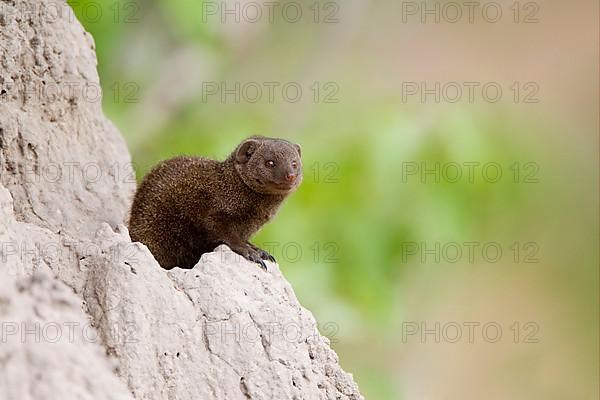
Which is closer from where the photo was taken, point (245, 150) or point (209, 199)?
point (209, 199)

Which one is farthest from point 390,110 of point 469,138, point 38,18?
point 38,18

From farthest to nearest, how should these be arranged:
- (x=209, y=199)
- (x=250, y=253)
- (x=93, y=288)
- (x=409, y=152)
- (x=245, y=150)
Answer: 1. (x=409, y=152)
2. (x=245, y=150)
3. (x=209, y=199)
4. (x=250, y=253)
5. (x=93, y=288)

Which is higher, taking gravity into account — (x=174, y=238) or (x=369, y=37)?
(x=369, y=37)

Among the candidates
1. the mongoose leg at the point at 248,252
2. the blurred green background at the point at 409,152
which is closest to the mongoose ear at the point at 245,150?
the mongoose leg at the point at 248,252

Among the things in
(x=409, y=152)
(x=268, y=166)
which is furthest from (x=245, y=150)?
(x=409, y=152)

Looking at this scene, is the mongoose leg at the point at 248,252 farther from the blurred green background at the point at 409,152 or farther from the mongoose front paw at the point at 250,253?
the blurred green background at the point at 409,152

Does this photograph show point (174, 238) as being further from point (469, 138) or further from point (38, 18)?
point (469, 138)

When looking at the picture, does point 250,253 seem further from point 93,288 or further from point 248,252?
point 93,288
